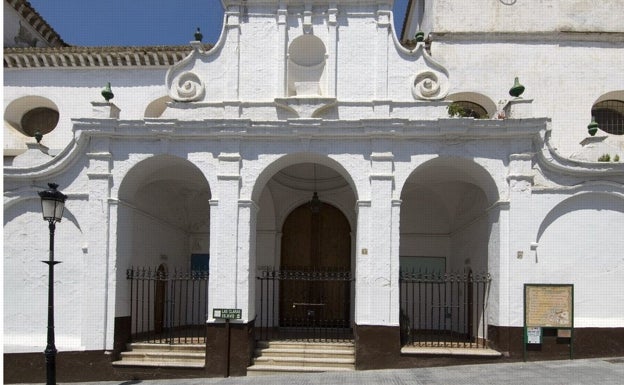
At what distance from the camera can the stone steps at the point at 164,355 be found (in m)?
13.0

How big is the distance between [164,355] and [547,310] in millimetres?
7972

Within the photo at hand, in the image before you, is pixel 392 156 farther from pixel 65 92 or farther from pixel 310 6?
pixel 65 92

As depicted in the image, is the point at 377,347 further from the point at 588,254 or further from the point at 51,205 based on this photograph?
the point at 51,205

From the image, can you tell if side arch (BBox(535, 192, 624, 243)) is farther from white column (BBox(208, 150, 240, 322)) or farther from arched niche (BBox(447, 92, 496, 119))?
white column (BBox(208, 150, 240, 322))

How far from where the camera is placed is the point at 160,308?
51.9ft

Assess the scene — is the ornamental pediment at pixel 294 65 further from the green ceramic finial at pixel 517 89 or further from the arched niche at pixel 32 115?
the arched niche at pixel 32 115

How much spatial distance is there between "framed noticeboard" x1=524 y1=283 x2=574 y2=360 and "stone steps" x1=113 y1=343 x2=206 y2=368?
6.75m

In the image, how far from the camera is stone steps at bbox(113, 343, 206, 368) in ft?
42.5

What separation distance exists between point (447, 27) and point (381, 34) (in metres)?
5.07

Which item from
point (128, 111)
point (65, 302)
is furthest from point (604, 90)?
point (65, 302)

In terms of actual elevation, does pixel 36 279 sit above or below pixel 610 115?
below

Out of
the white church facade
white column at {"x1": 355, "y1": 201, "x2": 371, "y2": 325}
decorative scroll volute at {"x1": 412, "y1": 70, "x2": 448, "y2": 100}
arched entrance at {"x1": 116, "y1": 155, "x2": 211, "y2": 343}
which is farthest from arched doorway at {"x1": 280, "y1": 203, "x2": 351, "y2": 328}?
decorative scroll volute at {"x1": 412, "y1": 70, "x2": 448, "y2": 100}

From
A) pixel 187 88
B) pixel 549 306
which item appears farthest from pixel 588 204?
pixel 187 88

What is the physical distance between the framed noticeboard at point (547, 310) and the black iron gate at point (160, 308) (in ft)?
22.5
